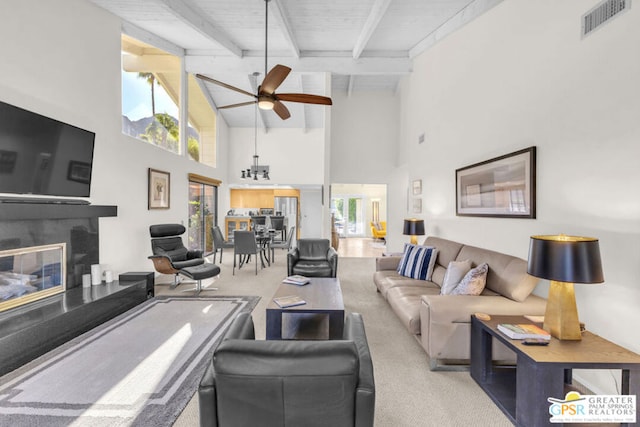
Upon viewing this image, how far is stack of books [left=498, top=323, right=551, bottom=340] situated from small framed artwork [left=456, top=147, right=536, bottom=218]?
1.18 m

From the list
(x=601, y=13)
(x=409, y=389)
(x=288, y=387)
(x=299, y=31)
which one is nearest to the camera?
(x=288, y=387)

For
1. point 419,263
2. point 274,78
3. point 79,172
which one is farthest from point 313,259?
point 79,172

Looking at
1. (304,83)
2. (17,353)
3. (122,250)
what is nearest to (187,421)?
(17,353)

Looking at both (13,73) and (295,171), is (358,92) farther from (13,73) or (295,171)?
(13,73)

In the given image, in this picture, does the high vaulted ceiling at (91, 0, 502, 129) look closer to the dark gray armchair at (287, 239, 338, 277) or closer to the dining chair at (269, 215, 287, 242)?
the dark gray armchair at (287, 239, 338, 277)

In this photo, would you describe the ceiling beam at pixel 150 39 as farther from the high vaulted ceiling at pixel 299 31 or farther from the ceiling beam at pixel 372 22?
the ceiling beam at pixel 372 22

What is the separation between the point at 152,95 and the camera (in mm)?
5391

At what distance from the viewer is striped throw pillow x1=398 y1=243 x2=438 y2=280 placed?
3953 mm

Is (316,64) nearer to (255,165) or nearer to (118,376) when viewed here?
(255,165)

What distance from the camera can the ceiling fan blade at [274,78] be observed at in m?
3.22

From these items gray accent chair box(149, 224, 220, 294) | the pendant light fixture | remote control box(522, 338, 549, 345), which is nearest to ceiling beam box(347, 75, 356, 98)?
the pendant light fixture

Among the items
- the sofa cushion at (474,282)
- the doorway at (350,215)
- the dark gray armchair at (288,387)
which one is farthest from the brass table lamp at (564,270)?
the doorway at (350,215)

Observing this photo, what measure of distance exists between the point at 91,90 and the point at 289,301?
12.4 feet
